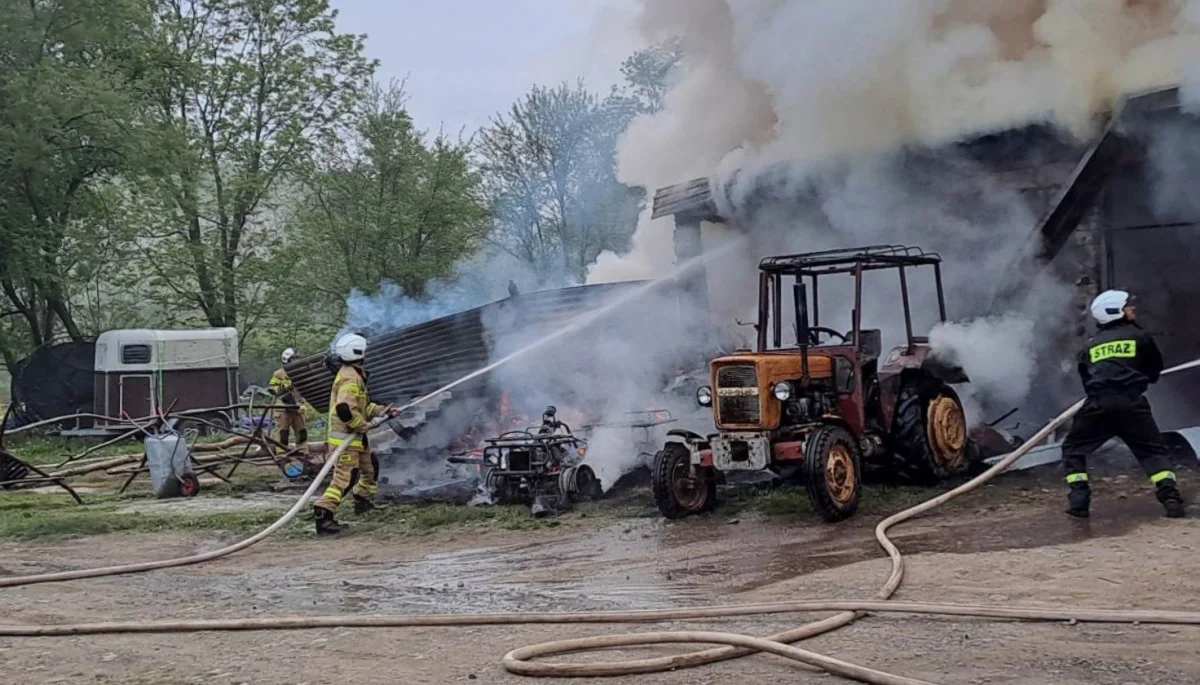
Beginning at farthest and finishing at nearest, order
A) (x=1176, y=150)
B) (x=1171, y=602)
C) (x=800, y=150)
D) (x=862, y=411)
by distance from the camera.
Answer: (x=800, y=150)
(x=1176, y=150)
(x=862, y=411)
(x=1171, y=602)

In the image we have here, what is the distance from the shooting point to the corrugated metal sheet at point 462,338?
45.4 feet

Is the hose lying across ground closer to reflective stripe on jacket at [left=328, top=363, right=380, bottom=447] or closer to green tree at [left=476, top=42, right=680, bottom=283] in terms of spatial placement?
reflective stripe on jacket at [left=328, top=363, right=380, bottom=447]

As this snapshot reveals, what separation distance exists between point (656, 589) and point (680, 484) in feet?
7.86

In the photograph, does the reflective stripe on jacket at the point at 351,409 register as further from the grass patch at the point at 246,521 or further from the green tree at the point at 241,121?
the green tree at the point at 241,121

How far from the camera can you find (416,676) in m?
4.82

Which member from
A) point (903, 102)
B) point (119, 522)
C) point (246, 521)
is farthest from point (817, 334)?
point (119, 522)

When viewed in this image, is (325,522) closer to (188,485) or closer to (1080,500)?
(188,485)

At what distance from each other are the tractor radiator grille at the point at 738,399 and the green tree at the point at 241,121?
61.9 feet

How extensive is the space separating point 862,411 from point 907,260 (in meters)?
1.53

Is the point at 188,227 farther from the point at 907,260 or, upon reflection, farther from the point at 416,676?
the point at 416,676

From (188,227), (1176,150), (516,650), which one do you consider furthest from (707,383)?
(188,227)

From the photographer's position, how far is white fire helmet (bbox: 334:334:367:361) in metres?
10.1

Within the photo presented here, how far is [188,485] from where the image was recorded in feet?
41.1

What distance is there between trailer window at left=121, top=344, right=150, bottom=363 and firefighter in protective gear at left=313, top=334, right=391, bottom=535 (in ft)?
41.1
